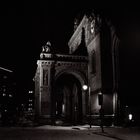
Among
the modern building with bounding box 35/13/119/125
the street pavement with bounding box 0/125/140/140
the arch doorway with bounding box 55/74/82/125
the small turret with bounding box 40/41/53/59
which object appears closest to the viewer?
the street pavement with bounding box 0/125/140/140

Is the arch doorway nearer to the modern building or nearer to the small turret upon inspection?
the modern building

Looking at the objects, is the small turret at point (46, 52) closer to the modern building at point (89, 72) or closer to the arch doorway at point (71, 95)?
the modern building at point (89, 72)

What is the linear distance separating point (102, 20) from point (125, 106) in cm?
1335

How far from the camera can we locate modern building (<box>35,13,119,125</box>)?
155 ft

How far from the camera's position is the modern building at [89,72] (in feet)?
155

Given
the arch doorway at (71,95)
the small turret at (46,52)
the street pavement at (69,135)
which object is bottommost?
the street pavement at (69,135)

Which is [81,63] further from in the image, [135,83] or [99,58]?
[135,83]

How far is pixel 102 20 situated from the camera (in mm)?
49156

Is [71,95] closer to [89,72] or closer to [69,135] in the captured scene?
[89,72]

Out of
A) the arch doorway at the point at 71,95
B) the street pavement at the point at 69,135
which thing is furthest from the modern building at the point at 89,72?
the street pavement at the point at 69,135

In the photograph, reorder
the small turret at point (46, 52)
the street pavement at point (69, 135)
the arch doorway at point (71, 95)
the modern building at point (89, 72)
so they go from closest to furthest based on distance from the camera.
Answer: the street pavement at point (69, 135), the modern building at point (89, 72), the small turret at point (46, 52), the arch doorway at point (71, 95)

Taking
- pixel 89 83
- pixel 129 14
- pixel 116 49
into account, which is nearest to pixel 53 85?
pixel 89 83

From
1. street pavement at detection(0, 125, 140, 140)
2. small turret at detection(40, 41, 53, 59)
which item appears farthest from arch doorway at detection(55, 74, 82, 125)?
street pavement at detection(0, 125, 140, 140)

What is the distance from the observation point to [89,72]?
176 feet
